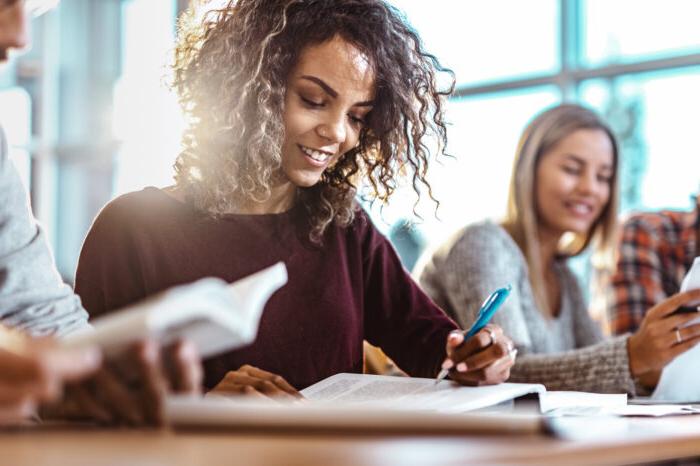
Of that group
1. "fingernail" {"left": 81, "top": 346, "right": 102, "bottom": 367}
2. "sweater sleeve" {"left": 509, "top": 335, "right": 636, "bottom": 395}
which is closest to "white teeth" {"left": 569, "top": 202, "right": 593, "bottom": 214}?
"sweater sleeve" {"left": 509, "top": 335, "right": 636, "bottom": 395}

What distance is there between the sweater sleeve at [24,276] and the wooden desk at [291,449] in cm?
30

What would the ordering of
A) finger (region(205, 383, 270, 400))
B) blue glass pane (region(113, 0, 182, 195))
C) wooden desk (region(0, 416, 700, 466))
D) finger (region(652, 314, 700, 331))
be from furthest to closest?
blue glass pane (region(113, 0, 182, 195)) → finger (region(652, 314, 700, 331)) → finger (region(205, 383, 270, 400)) → wooden desk (region(0, 416, 700, 466))

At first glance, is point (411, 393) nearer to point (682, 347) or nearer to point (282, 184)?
point (282, 184)

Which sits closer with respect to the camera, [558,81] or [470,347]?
[470,347]

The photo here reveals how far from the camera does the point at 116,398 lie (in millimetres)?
665

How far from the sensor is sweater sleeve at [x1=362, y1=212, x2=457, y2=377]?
1.46m

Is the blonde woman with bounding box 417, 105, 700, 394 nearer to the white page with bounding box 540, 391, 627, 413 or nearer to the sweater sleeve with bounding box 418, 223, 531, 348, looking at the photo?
the sweater sleeve with bounding box 418, 223, 531, 348

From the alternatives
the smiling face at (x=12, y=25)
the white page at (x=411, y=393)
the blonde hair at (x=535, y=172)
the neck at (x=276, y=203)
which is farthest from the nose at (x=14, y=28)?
A: the blonde hair at (x=535, y=172)

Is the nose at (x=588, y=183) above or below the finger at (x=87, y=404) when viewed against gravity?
above

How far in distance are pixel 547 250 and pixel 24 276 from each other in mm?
1452

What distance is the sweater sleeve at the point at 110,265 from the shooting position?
4.05 ft

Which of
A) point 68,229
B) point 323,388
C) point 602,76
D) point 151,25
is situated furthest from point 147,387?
point 68,229

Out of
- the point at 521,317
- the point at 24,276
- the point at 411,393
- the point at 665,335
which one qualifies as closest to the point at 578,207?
the point at 521,317

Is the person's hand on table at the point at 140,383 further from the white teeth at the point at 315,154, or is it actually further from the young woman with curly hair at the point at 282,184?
the white teeth at the point at 315,154
